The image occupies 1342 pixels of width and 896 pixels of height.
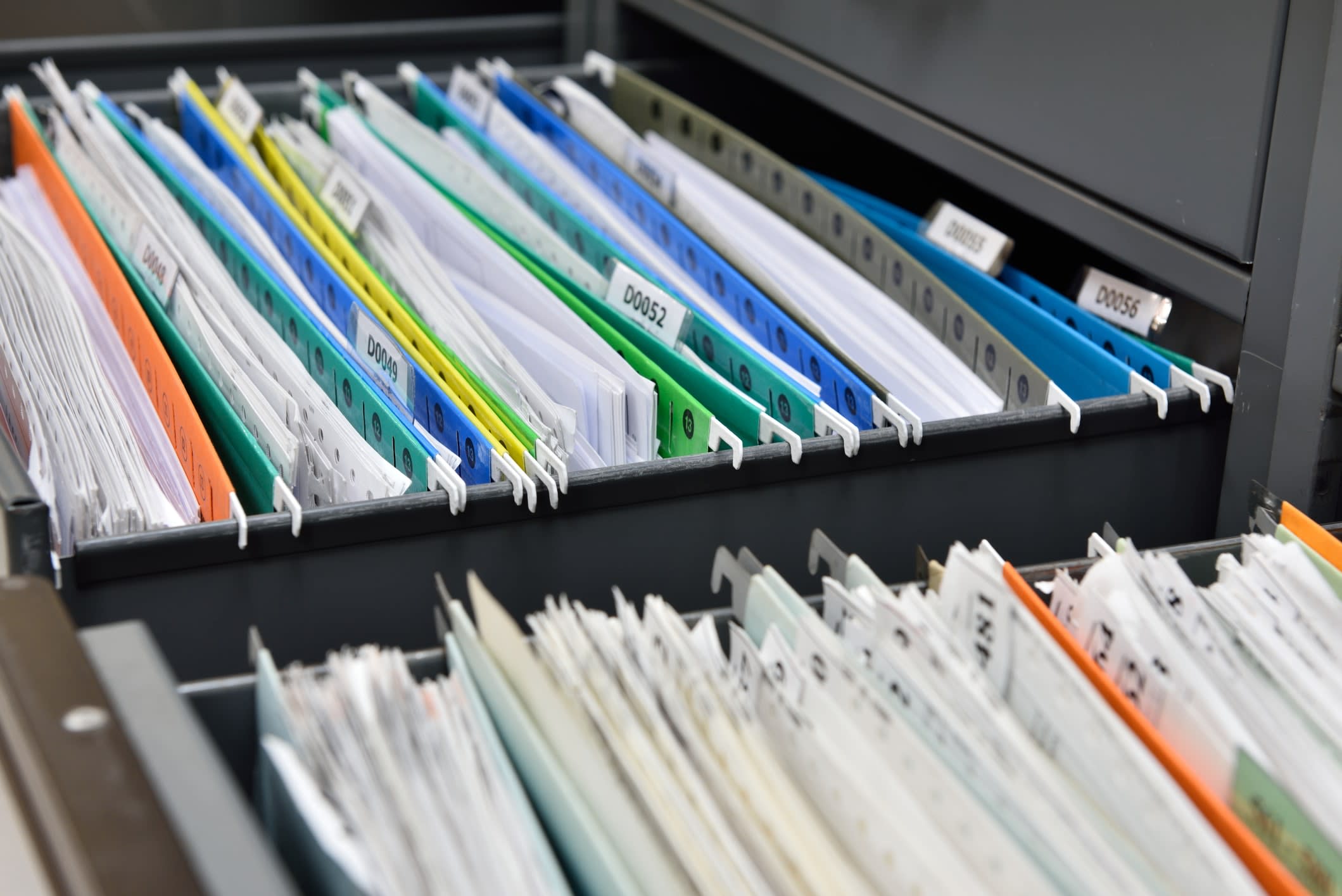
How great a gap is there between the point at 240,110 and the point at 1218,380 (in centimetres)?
99

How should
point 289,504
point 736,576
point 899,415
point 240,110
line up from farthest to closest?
1. point 240,110
2. point 899,415
3. point 289,504
4. point 736,576

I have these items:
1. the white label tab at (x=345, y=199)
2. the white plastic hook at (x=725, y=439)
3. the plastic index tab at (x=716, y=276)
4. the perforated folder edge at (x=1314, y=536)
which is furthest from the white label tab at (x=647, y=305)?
the perforated folder edge at (x=1314, y=536)

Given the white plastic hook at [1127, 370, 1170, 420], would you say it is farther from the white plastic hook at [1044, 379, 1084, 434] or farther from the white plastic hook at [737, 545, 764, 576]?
the white plastic hook at [737, 545, 764, 576]

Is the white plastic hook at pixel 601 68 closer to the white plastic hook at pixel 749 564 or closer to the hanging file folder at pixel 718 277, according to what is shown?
the hanging file folder at pixel 718 277

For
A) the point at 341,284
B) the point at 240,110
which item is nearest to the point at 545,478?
the point at 341,284

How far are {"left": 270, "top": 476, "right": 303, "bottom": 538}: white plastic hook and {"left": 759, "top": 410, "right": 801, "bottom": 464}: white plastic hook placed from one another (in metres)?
0.28

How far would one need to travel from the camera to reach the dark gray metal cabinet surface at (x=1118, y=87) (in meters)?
0.89

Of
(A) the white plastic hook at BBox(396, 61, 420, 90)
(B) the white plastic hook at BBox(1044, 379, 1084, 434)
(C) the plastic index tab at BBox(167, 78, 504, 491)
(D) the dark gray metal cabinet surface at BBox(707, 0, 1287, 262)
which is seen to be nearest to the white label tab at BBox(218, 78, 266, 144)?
(C) the plastic index tab at BBox(167, 78, 504, 491)

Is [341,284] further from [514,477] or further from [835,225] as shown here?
[835,225]

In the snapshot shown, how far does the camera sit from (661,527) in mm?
894

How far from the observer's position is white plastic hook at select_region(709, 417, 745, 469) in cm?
88

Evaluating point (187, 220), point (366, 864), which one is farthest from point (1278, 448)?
point (187, 220)

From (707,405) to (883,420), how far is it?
12 centimetres

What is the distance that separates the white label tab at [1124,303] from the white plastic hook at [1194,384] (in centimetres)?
13
